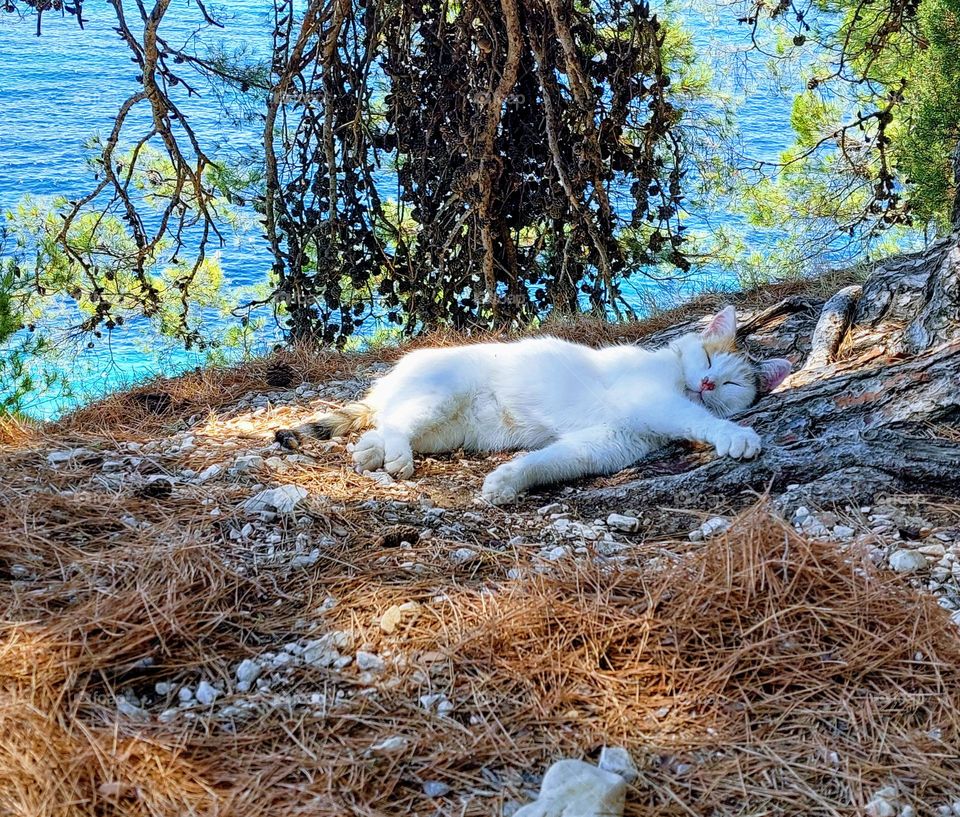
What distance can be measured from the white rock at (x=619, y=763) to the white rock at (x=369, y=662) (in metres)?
0.53

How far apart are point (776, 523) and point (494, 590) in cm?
73

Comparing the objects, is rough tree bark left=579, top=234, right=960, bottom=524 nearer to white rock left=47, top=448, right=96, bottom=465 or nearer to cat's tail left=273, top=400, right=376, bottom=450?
cat's tail left=273, top=400, right=376, bottom=450

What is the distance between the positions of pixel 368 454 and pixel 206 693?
56.6 inches

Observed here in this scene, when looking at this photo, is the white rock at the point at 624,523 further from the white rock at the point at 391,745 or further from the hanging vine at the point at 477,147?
the hanging vine at the point at 477,147

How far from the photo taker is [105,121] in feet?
36.0

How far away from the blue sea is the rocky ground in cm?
373

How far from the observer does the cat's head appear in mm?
3643

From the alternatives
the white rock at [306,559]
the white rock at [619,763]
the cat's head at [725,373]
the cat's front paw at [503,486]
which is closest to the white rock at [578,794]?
the white rock at [619,763]

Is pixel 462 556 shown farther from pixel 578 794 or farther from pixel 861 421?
pixel 861 421

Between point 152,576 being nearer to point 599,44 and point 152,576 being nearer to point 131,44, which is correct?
point 131,44

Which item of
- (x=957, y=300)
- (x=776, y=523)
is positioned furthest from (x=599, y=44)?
(x=776, y=523)

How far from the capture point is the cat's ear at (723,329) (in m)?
3.72

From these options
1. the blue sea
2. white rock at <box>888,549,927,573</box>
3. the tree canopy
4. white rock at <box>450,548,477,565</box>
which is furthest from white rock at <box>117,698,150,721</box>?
the blue sea

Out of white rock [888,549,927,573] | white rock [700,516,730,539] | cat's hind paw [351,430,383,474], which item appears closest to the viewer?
white rock [888,549,927,573]
